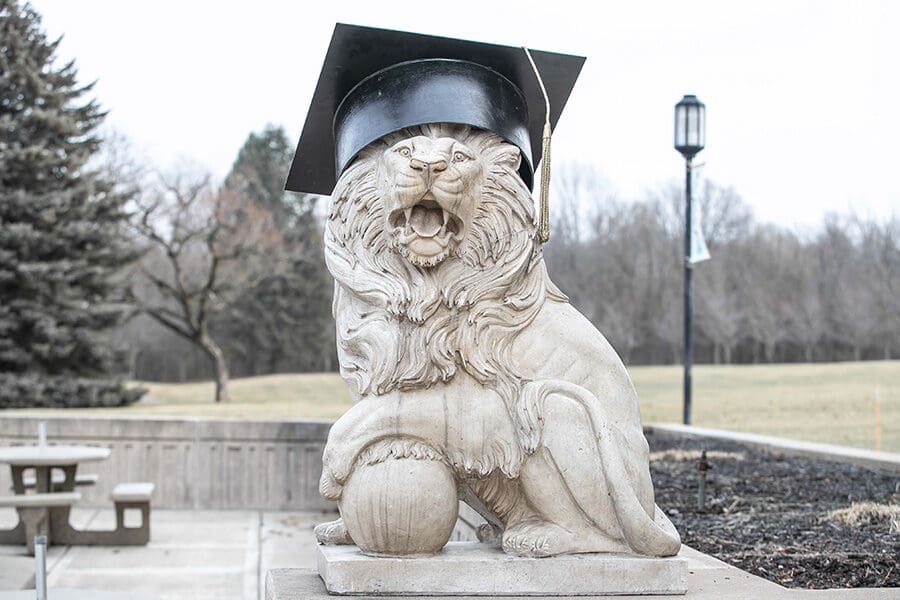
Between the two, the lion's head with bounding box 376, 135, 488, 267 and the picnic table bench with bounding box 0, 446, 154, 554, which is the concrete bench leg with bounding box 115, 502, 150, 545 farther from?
the lion's head with bounding box 376, 135, 488, 267

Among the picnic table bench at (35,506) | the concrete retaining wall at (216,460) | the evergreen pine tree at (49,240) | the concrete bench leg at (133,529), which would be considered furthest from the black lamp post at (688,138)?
the evergreen pine tree at (49,240)

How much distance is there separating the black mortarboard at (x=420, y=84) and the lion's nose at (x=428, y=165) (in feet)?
0.78

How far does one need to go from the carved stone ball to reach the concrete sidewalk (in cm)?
280

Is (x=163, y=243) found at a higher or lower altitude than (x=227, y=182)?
lower

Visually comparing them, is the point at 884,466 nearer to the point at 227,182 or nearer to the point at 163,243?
the point at 163,243

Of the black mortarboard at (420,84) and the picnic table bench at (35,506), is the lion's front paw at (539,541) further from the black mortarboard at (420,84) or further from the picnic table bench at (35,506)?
the picnic table bench at (35,506)

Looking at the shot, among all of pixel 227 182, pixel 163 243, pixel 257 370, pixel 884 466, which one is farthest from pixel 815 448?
pixel 257 370

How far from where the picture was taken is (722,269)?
51.4 m

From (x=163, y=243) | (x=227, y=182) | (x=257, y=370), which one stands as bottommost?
(x=257, y=370)

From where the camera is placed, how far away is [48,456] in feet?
31.6

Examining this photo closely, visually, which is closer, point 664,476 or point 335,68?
point 335,68

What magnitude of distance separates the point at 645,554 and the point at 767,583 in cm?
63

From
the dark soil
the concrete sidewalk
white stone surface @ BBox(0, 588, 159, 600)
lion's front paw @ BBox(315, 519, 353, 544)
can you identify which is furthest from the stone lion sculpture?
the concrete sidewalk

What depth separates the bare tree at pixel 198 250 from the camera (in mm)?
31969
